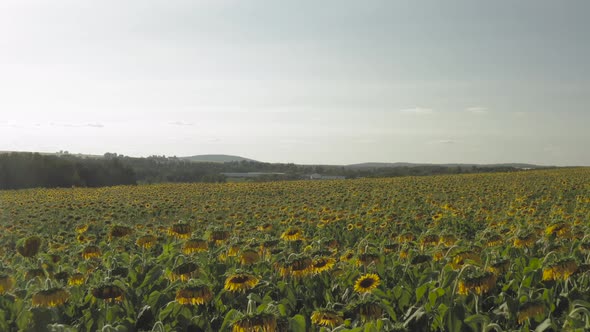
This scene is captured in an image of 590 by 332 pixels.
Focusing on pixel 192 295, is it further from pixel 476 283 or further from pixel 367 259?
pixel 476 283

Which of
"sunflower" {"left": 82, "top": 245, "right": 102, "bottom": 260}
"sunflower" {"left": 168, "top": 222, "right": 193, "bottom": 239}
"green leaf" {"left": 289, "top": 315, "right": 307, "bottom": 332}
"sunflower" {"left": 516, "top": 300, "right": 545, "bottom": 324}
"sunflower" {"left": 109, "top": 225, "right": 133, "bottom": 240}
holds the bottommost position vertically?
"sunflower" {"left": 82, "top": 245, "right": 102, "bottom": 260}

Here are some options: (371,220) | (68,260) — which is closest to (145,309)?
(68,260)

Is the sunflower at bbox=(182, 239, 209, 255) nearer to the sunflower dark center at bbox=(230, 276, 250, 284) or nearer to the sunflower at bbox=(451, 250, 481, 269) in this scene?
the sunflower dark center at bbox=(230, 276, 250, 284)

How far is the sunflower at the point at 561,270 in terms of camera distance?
3.28 meters

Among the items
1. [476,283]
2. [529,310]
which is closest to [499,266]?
[476,283]

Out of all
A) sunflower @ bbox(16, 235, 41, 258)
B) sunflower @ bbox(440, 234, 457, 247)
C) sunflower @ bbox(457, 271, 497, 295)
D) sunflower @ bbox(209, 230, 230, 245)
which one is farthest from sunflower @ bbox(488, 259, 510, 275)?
sunflower @ bbox(16, 235, 41, 258)

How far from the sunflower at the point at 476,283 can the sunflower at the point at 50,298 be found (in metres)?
2.57

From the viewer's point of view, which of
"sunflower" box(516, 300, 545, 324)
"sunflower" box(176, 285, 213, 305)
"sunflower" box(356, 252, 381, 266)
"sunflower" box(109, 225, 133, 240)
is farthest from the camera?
"sunflower" box(109, 225, 133, 240)

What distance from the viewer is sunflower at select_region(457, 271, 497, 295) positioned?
296 cm

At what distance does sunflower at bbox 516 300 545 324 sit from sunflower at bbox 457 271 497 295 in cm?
26

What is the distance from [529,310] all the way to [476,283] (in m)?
0.34

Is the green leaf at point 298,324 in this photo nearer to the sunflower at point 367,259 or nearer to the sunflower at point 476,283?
the sunflower at point 476,283

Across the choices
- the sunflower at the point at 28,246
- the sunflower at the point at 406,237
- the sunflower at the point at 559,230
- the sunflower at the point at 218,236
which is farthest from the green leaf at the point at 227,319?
the sunflower at the point at 406,237

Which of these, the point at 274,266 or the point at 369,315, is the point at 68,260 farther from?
the point at 369,315
